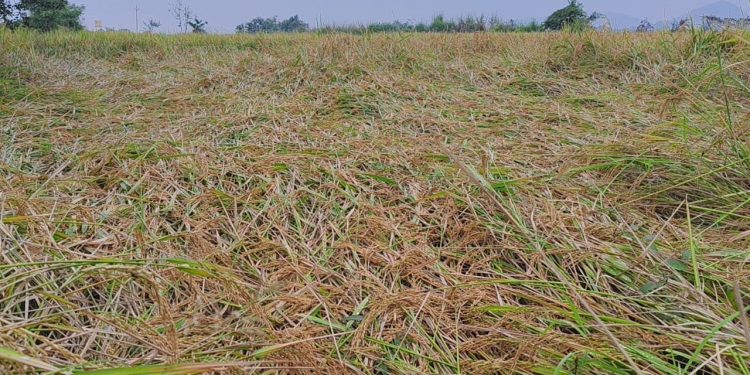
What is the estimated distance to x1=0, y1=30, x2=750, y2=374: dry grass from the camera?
2.41 ft

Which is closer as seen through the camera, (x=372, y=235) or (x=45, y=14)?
(x=372, y=235)

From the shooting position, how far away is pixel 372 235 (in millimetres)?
1132

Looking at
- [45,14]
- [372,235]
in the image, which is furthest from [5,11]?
[372,235]

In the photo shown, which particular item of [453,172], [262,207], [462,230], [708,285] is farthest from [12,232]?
[708,285]

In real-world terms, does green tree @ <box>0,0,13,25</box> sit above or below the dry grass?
above

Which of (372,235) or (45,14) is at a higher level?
(45,14)

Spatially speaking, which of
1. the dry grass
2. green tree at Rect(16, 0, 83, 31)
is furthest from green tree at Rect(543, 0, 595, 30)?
green tree at Rect(16, 0, 83, 31)

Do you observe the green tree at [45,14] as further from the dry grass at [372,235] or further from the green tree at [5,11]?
the dry grass at [372,235]

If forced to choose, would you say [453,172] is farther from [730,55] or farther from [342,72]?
[730,55]

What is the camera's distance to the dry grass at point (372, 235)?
2.41 ft

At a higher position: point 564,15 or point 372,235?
point 564,15

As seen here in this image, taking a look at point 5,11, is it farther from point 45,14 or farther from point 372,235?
point 372,235

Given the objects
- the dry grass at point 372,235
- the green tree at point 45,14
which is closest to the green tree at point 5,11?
the green tree at point 45,14

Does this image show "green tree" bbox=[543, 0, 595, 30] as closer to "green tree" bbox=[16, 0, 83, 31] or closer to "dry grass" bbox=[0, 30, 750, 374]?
"dry grass" bbox=[0, 30, 750, 374]
